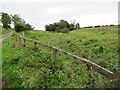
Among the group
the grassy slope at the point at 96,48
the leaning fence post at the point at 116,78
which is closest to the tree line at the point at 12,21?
the grassy slope at the point at 96,48

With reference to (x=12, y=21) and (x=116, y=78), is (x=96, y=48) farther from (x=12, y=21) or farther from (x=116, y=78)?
(x=12, y=21)

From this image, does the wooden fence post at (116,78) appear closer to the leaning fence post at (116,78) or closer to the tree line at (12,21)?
the leaning fence post at (116,78)

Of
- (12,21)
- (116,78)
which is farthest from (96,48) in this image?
(12,21)

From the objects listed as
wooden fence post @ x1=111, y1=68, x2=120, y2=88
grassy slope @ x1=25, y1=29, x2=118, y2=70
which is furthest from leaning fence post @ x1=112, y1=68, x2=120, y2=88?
grassy slope @ x1=25, y1=29, x2=118, y2=70

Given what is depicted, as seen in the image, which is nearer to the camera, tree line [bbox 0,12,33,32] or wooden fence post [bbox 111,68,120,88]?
wooden fence post [bbox 111,68,120,88]

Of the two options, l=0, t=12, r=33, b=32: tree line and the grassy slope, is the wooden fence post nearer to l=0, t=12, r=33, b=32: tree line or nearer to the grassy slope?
the grassy slope

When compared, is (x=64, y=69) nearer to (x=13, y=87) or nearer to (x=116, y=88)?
(x=13, y=87)

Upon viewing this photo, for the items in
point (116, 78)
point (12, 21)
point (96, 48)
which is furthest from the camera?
point (12, 21)

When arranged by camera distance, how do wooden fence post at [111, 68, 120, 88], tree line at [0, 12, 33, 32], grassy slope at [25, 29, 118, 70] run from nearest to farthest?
1. wooden fence post at [111, 68, 120, 88]
2. grassy slope at [25, 29, 118, 70]
3. tree line at [0, 12, 33, 32]

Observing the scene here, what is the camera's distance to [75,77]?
4.69 m

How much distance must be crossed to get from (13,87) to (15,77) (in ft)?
2.46

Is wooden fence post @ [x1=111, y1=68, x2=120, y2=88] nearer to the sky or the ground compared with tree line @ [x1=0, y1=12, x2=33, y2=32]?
nearer to the ground

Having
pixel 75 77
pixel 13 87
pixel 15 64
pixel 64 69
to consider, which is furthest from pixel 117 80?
pixel 15 64

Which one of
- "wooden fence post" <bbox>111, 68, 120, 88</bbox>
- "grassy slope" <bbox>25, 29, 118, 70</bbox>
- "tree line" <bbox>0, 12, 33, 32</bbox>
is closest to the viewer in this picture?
"wooden fence post" <bbox>111, 68, 120, 88</bbox>
